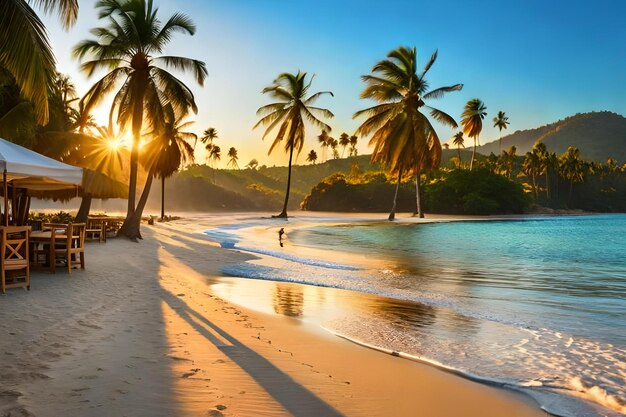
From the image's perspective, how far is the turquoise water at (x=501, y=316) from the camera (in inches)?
176

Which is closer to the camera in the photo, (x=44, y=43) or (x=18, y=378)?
(x=18, y=378)

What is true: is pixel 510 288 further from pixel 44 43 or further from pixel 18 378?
pixel 44 43

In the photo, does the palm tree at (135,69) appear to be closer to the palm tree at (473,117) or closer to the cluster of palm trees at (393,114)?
the cluster of palm trees at (393,114)

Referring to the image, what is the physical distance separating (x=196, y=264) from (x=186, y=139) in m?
36.1

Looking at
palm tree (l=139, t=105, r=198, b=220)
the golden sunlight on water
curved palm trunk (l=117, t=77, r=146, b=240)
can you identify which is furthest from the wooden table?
palm tree (l=139, t=105, r=198, b=220)

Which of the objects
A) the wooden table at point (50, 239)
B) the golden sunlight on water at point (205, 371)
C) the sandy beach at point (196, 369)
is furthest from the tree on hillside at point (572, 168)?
the golden sunlight on water at point (205, 371)

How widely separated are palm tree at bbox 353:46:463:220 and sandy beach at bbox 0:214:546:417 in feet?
115

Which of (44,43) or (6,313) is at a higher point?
(44,43)

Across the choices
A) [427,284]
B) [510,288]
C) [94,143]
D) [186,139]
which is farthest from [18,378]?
[186,139]

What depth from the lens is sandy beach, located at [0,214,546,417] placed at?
3.43m

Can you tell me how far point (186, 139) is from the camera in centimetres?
4647

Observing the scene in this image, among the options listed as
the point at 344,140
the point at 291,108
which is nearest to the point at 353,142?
the point at 344,140

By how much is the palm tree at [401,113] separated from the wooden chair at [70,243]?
32738 mm

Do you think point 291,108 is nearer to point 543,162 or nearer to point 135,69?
point 135,69
